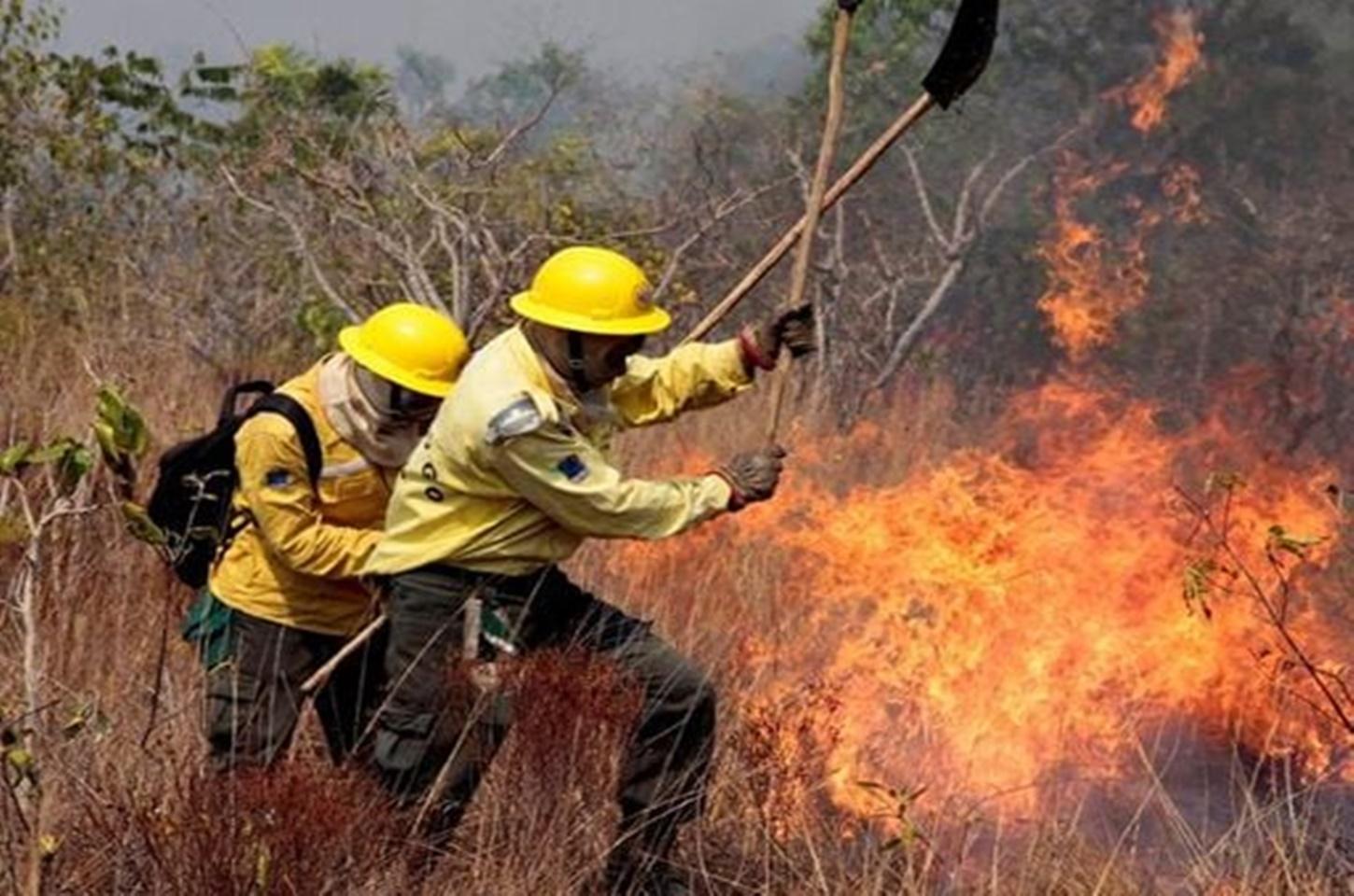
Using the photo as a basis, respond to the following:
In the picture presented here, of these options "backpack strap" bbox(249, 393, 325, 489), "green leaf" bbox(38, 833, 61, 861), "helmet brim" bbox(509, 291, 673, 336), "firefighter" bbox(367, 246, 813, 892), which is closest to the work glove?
"firefighter" bbox(367, 246, 813, 892)

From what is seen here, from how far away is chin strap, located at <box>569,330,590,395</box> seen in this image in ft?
12.3

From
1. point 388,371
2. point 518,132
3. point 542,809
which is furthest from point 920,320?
point 542,809

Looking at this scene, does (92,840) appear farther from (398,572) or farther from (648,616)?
(648,616)

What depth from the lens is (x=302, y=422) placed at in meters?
3.79

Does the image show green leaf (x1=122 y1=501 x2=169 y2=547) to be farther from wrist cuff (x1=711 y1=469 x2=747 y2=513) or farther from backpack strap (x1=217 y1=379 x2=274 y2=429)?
wrist cuff (x1=711 y1=469 x2=747 y2=513)

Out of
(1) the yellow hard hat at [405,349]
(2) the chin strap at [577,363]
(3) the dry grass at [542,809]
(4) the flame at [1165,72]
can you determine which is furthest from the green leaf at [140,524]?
(4) the flame at [1165,72]

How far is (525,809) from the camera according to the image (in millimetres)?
3490

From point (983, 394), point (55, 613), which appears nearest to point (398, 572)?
point (55, 613)

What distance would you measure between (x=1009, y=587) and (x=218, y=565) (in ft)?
10.8

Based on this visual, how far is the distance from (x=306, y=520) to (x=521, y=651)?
0.64 metres

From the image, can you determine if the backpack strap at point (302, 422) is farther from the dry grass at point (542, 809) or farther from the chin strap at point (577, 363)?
the chin strap at point (577, 363)

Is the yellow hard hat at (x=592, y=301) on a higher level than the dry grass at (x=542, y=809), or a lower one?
higher

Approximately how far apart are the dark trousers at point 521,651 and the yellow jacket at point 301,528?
0.72 ft

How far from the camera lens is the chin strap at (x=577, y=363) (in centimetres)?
376
